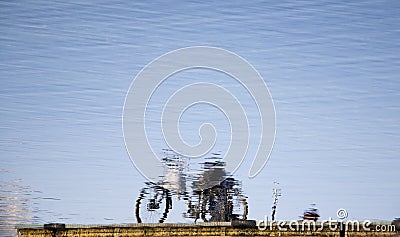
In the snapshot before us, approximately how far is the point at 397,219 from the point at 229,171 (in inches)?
772

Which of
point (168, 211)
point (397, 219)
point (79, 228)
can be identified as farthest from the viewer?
point (168, 211)

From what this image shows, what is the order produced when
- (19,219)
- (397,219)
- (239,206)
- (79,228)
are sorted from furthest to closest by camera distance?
(19,219)
(239,206)
(79,228)
(397,219)

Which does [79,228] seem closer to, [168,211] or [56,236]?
[56,236]

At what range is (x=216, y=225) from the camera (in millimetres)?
31266

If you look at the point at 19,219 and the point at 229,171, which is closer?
the point at 229,171

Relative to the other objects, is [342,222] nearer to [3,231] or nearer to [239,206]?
[239,206]

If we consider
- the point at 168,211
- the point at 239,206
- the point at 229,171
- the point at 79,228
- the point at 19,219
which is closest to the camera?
the point at 79,228

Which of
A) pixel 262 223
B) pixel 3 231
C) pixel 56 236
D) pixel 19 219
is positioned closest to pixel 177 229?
pixel 262 223

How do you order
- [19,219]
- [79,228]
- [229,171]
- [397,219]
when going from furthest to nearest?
[19,219]
[229,171]
[79,228]
[397,219]

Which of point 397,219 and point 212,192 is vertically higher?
point 212,192

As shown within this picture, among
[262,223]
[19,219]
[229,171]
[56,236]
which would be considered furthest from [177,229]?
[19,219]

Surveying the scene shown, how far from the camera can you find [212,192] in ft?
152

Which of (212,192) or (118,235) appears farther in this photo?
(212,192)

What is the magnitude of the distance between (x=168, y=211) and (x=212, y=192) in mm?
5244
